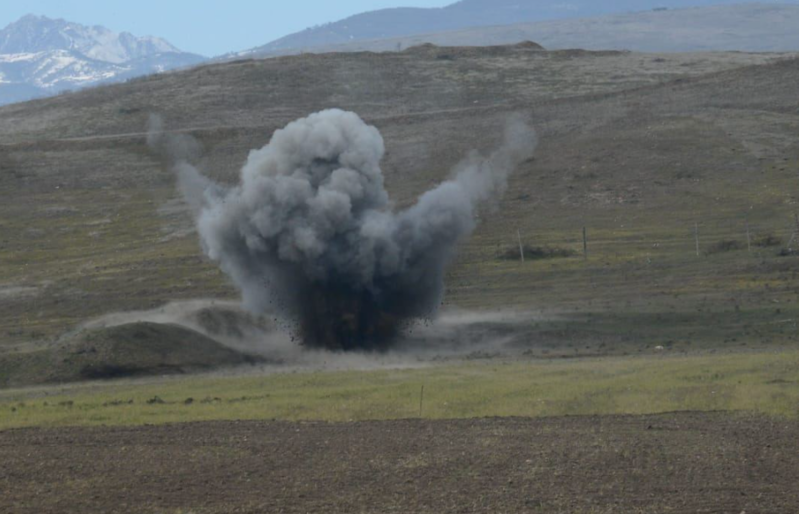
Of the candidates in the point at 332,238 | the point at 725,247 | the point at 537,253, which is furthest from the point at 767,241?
the point at 332,238

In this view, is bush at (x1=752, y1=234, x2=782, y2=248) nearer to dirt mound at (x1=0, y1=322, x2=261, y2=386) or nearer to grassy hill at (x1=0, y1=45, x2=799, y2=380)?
grassy hill at (x1=0, y1=45, x2=799, y2=380)

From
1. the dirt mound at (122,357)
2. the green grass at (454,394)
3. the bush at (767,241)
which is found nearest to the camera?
the green grass at (454,394)

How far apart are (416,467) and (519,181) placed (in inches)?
2436

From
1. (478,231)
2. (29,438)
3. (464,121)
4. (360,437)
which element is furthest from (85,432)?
(464,121)

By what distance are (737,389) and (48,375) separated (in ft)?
73.6

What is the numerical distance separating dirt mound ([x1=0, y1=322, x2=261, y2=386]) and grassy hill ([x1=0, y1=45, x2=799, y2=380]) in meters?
4.92

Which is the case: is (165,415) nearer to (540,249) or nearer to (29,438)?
(29,438)

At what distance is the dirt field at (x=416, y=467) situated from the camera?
2392 cm

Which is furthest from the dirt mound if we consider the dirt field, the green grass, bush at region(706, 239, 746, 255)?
bush at region(706, 239, 746, 255)

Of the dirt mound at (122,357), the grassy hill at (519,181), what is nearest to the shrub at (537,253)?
the grassy hill at (519,181)

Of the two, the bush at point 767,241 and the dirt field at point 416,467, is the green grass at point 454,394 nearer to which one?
the dirt field at point 416,467

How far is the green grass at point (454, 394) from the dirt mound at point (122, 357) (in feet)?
7.43

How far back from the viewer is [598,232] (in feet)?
245

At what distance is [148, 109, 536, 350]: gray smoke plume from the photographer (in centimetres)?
4972
